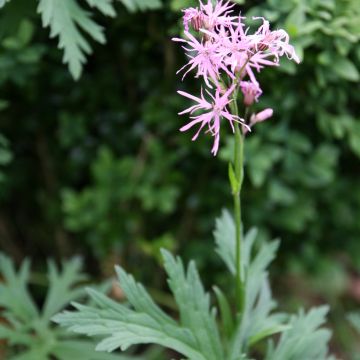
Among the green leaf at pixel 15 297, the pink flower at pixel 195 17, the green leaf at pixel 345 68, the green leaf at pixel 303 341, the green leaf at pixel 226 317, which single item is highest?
the green leaf at pixel 345 68

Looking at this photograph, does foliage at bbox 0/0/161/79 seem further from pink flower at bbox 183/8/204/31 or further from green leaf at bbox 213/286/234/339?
green leaf at bbox 213/286/234/339

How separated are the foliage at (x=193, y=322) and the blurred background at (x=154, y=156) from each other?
18.7 inches

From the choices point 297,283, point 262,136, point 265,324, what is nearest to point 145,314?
point 265,324

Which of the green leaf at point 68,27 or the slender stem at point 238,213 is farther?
the green leaf at point 68,27

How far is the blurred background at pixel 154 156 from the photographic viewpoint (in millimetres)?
1898

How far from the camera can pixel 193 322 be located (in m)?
1.40

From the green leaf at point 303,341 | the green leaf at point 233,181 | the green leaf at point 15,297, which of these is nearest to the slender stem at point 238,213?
the green leaf at point 233,181

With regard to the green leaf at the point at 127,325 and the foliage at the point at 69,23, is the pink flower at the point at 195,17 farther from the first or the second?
the green leaf at the point at 127,325

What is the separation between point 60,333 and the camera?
1.75m

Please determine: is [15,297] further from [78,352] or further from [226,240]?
[226,240]

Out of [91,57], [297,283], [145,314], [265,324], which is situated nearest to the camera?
[145,314]

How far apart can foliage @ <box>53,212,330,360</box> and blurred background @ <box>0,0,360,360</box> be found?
0.47 m

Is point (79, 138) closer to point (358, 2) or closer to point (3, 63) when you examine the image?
point (3, 63)

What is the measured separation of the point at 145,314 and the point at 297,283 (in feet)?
4.83
